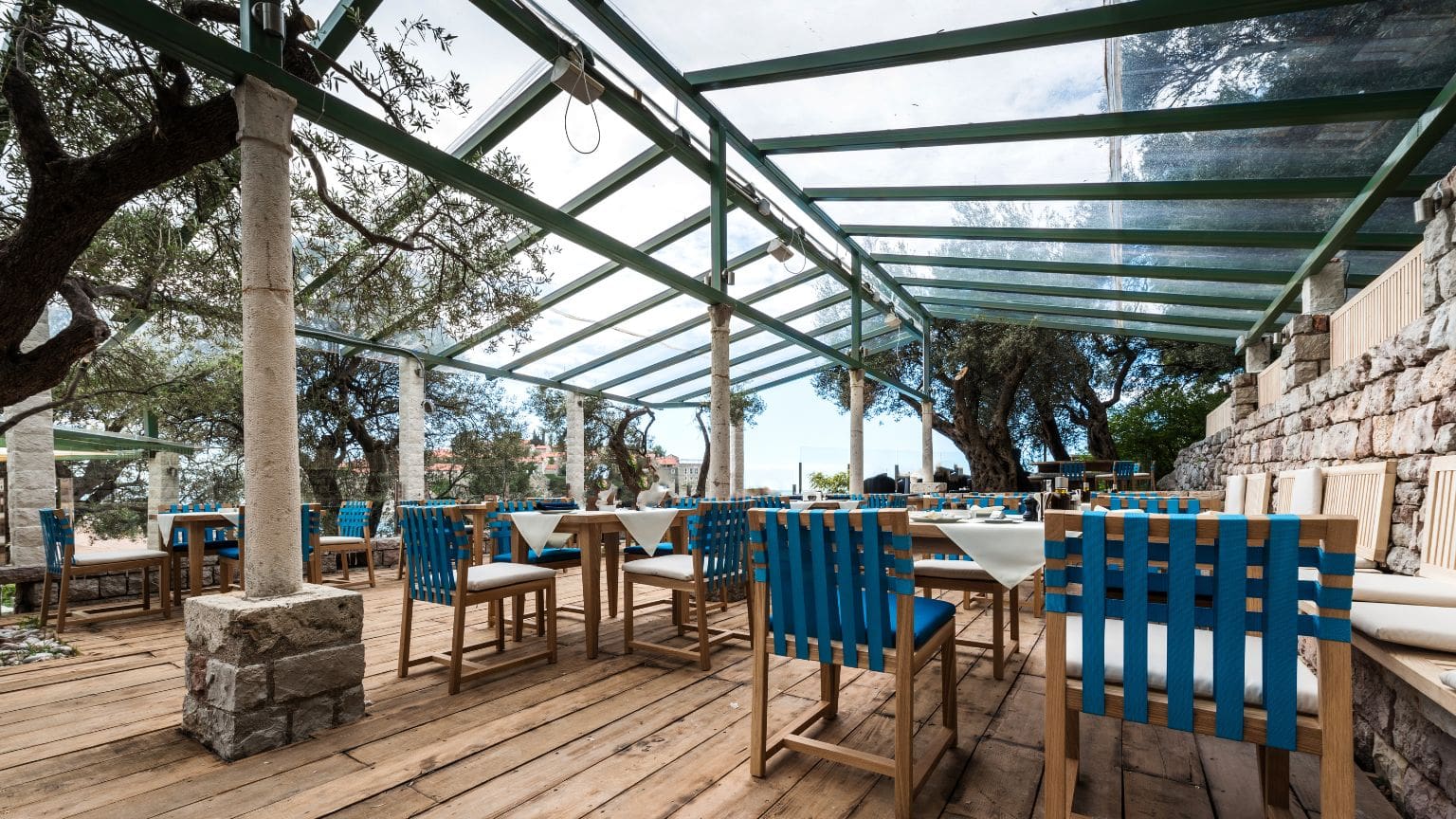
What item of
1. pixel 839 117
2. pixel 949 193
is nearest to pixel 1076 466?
pixel 949 193

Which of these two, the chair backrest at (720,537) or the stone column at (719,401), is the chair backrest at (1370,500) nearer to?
the chair backrest at (720,537)

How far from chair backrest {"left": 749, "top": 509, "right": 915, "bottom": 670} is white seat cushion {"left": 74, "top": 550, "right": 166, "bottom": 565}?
15.6ft

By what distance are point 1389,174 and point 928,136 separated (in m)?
3.24

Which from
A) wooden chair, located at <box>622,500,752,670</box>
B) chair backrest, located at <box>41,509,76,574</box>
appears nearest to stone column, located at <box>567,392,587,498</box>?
chair backrest, located at <box>41,509,76,574</box>

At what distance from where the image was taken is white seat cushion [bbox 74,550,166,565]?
4.14 m

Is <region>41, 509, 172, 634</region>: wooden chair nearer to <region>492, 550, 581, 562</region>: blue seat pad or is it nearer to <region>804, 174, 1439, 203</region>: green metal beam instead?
<region>492, 550, 581, 562</region>: blue seat pad

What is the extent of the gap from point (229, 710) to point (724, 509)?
2207 mm

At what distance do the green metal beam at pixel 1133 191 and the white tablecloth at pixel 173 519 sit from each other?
248 inches

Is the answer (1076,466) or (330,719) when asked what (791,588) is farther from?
(1076,466)

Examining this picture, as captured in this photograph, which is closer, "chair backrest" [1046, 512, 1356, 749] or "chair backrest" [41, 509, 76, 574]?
"chair backrest" [1046, 512, 1356, 749]

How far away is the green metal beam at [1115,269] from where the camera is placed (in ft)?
22.5

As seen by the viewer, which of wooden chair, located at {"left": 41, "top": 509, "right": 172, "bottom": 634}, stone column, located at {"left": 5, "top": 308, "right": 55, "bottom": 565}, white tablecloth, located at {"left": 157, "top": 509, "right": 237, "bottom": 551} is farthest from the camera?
stone column, located at {"left": 5, "top": 308, "right": 55, "bottom": 565}

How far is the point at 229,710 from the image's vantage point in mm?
2188

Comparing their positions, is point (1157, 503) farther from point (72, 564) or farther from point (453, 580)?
point (72, 564)
